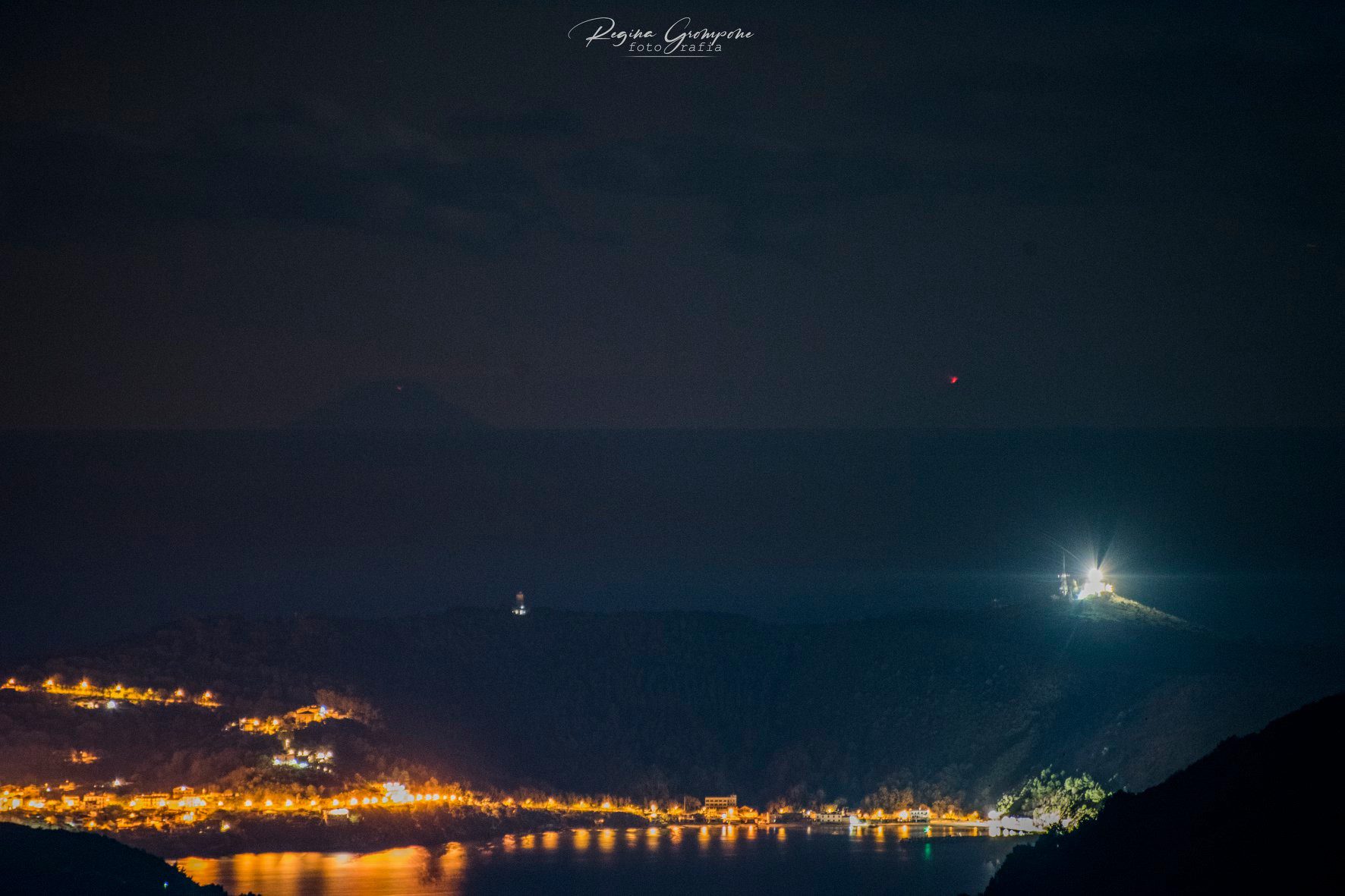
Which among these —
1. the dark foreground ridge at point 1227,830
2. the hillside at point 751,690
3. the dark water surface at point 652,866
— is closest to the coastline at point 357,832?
the dark water surface at point 652,866

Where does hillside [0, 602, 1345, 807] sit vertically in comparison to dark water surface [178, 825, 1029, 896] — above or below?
above

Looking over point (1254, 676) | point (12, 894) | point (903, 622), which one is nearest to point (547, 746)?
point (903, 622)

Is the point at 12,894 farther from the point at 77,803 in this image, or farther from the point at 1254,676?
the point at 1254,676

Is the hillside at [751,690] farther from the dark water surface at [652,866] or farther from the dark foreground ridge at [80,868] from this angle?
the dark foreground ridge at [80,868]

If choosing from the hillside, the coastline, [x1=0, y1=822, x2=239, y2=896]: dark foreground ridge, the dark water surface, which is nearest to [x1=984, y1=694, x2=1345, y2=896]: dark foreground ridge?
the dark water surface

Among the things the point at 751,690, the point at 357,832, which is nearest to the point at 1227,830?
the point at 357,832

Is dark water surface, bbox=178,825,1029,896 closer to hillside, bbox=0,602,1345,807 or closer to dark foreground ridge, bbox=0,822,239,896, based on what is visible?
hillside, bbox=0,602,1345,807
